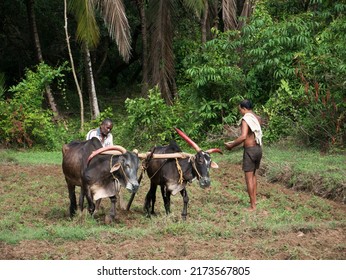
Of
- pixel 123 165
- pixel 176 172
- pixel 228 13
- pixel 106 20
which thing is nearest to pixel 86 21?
pixel 106 20

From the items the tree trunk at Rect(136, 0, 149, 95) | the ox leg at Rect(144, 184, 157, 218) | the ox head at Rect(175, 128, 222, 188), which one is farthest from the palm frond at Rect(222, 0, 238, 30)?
the ox head at Rect(175, 128, 222, 188)

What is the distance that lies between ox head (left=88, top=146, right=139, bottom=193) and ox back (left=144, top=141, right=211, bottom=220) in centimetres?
45

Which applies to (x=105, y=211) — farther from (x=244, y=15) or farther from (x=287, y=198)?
(x=244, y=15)

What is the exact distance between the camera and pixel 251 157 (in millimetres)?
10227

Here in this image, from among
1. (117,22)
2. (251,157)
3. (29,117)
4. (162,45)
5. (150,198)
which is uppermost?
(117,22)

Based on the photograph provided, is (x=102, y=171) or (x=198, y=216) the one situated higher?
(x=102, y=171)

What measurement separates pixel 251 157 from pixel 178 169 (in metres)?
1.22

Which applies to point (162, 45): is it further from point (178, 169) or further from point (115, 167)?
point (115, 167)

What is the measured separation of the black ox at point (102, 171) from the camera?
30.6 ft

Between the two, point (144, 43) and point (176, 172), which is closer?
point (176, 172)

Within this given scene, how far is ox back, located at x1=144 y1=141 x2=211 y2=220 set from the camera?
Result: 9461 mm

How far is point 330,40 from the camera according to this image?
16.1 metres

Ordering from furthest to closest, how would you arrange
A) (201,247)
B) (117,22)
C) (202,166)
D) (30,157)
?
(117,22)
(30,157)
(202,166)
(201,247)

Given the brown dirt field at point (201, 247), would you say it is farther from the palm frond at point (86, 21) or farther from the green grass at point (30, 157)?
the palm frond at point (86, 21)
